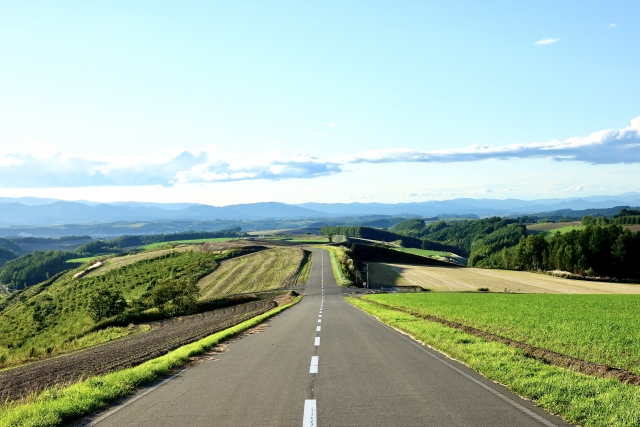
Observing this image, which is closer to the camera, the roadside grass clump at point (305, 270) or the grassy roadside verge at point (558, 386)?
the grassy roadside verge at point (558, 386)

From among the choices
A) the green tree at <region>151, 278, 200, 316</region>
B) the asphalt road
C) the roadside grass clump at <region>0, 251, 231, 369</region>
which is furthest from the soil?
the green tree at <region>151, 278, 200, 316</region>

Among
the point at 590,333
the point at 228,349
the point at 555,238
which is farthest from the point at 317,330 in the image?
the point at 555,238

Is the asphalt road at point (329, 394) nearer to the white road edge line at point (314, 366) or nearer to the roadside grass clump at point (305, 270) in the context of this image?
the white road edge line at point (314, 366)

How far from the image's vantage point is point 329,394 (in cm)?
1066

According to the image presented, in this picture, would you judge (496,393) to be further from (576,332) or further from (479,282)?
(479,282)

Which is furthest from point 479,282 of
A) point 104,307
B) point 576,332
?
point 576,332

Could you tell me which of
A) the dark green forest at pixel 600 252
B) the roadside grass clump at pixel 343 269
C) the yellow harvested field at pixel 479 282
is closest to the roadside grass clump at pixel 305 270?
the roadside grass clump at pixel 343 269

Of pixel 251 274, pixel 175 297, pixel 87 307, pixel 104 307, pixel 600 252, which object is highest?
pixel 600 252

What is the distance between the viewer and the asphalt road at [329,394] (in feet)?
28.8

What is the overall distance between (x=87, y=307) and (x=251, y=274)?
1367 inches

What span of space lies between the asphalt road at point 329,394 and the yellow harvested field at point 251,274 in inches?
2457

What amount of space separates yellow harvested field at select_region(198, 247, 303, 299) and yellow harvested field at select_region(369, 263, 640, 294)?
18293mm

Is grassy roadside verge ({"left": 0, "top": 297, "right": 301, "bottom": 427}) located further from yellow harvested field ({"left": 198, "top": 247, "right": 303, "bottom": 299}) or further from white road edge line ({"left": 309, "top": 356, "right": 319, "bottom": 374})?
yellow harvested field ({"left": 198, "top": 247, "right": 303, "bottom": 299})

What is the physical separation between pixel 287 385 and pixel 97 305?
46882 millimetres
